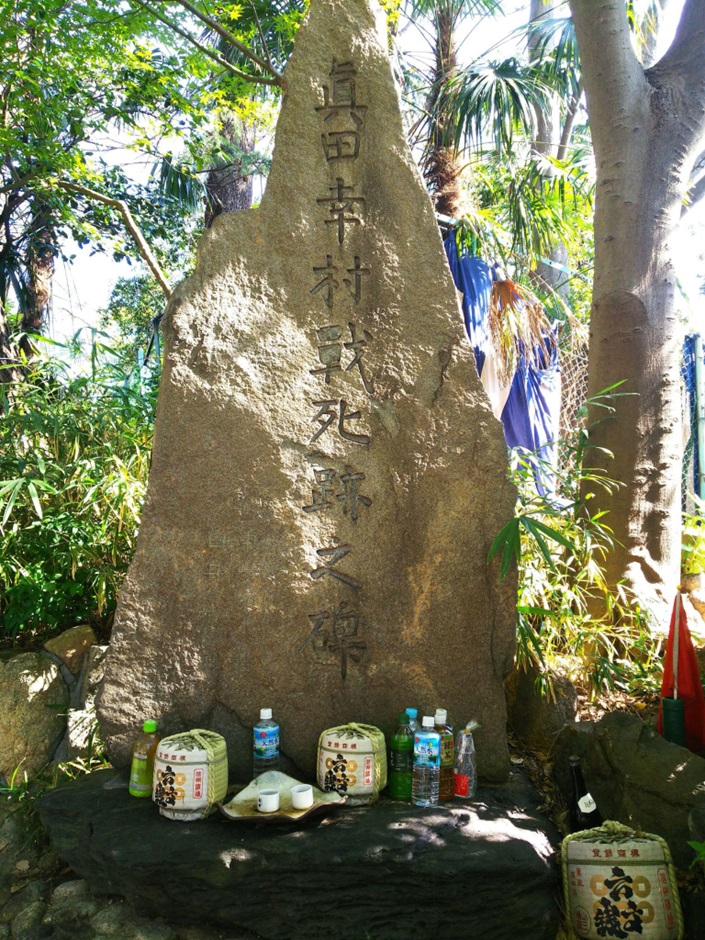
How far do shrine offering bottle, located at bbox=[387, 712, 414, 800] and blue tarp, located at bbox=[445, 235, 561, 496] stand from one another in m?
3.25

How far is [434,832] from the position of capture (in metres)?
2.32

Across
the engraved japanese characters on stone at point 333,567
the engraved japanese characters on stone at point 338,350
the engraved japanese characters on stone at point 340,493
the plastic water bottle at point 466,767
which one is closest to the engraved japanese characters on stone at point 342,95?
the engraved japanese characters on stone at point 338,350

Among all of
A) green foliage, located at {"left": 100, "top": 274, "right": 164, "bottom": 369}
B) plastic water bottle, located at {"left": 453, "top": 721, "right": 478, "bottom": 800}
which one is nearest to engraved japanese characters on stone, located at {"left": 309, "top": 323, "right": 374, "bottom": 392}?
plastic water bottle, located at {"left": 453, "top": 721, "right": 478, "bottom": 800}

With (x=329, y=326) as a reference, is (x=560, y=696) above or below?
below

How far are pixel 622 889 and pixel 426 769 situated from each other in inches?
26.1

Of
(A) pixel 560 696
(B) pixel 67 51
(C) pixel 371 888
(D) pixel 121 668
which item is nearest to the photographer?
(C) pixel 371 888

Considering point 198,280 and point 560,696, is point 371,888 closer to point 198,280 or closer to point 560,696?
point 560,696

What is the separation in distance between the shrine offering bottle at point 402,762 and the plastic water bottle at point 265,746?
404mm

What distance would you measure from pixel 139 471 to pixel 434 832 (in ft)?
7.34

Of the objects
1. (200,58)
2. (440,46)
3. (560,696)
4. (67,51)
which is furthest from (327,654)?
(440,46)

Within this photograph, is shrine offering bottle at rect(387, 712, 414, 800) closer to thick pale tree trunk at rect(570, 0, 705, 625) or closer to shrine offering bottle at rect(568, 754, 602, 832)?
shrine offering bottle at rect(568, 754, 602, 832)

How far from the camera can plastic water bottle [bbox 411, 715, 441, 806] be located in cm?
252

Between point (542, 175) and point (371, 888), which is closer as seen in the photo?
point (371, 888)

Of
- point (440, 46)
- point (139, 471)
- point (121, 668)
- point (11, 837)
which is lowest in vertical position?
point (11, 837)
